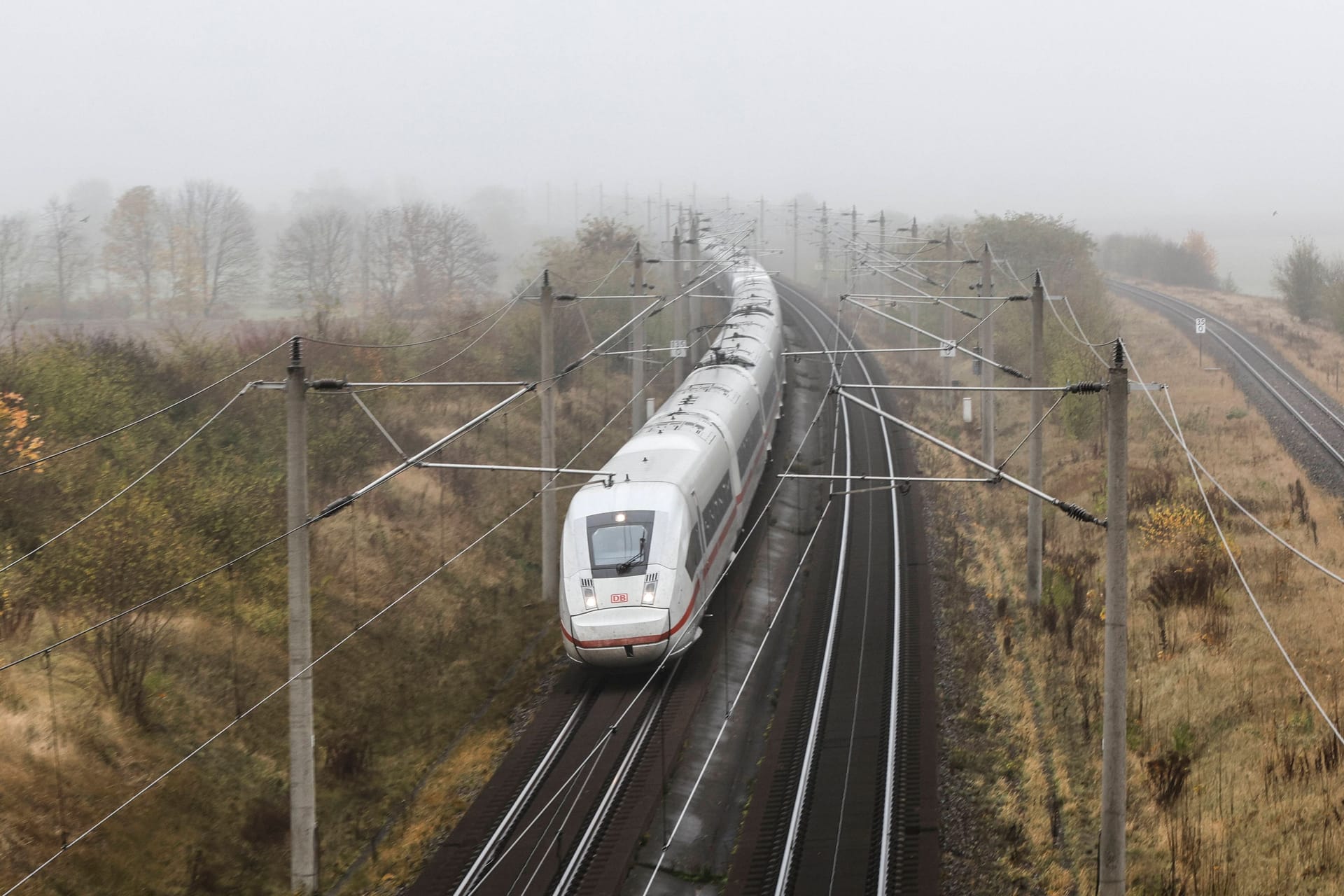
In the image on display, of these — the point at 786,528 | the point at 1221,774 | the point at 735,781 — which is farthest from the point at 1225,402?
the point at 735,781

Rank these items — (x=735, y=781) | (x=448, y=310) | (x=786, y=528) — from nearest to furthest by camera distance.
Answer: (x=735, y=781) < (x=786, y=528) < (x=448, y=310)

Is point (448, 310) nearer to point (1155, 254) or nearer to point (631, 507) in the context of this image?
Result: point (631, 507)

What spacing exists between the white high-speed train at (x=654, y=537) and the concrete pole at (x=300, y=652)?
535 cm

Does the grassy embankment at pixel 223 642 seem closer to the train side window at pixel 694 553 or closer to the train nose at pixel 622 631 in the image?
the train nose at pixel 622 631

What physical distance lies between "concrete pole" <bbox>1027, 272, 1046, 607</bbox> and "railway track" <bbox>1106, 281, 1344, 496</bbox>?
1097 cm

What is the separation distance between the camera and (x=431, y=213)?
70.2 m

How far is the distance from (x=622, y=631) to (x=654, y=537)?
1714mm

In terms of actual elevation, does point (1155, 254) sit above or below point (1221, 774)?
above

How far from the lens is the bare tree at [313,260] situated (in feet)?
209

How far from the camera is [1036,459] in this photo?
23750mm

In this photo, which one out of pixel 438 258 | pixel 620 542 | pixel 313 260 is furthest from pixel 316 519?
pixel 438 258

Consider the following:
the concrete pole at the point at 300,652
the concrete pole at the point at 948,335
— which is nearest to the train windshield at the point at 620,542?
the concrete pole at the point at 300,652

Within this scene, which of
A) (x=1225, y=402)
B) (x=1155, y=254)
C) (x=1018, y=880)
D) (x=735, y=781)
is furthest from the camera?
(x=1155, y=254)

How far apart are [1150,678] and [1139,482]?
12426 mm
